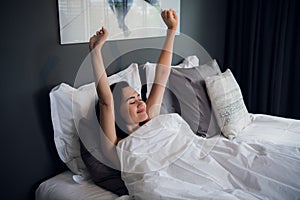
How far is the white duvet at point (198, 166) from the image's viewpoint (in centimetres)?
123

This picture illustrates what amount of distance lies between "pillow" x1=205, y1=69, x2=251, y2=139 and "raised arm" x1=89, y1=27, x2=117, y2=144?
2.86ft

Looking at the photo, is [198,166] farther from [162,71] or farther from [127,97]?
[162,71]

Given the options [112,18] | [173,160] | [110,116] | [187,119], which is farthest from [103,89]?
[187,119]

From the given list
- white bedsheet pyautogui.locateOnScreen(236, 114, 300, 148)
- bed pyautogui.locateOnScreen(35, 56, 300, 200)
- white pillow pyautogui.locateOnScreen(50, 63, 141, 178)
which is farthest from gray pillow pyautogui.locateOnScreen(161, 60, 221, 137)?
white pillow pyautogui.locateOnScreen(50, 63, 141, 178)

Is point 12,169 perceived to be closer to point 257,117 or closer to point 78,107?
point 78,107

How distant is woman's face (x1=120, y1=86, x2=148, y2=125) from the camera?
1551 millimetres

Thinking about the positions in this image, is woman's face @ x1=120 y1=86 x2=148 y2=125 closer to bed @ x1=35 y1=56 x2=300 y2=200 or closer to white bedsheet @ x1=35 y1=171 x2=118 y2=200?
bed @ x1=35 y1=56 x2=300 y2=200

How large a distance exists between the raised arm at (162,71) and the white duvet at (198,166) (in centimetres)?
14

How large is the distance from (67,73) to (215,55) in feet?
6.09

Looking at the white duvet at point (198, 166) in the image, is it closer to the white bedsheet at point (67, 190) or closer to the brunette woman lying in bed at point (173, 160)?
the brunette woman lying in bed at point (173, 160)

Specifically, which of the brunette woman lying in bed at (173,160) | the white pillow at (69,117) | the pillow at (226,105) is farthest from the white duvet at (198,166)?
the pillow at (226,105)

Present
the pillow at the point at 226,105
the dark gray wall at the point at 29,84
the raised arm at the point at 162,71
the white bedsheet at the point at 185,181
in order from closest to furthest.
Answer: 1. the white bedsheet at the point at 185,181
2. the dark gray wall at the point at 29,84
3. the raised arm at the point at 162,71
4. the pillow at the point at 226,105

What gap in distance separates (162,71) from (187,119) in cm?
43

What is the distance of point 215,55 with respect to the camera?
10.3 feet
